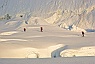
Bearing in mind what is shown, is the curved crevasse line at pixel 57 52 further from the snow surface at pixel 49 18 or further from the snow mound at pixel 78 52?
the snow surface at pixel 49 18

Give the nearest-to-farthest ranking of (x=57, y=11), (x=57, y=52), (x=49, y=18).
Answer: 1. (x=57, y=52)
2. (x=49, y=18)
3. (x=57, y=11)

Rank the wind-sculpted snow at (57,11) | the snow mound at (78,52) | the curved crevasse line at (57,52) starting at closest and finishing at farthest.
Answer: the snow mound at (78,52), the curved crevasse line at (57,52), the wind-sculpted snow at (57,11)

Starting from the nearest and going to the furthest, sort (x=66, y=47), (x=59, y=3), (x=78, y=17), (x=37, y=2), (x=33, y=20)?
(x=66, y=47)
(x=33, y=20)
(x=78, y=17)
(x=59, y=3)
(x=37, y=2)

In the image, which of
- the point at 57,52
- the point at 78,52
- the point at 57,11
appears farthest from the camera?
the point at 57,11

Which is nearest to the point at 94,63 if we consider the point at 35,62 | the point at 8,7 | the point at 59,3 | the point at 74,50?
the point at 35,62

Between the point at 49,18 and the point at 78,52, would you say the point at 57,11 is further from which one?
the point at 78,52

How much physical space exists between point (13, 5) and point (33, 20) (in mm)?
12381

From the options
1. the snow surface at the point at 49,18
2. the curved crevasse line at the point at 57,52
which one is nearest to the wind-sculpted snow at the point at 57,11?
the snow surface at the point at 49,18

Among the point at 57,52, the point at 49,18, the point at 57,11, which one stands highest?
the point at 57,11

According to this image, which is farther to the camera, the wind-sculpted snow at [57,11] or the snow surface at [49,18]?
the wind-sculpted snow at [57,11]

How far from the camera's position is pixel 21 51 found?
11945mm

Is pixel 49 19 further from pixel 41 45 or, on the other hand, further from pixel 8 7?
pixel 41 45

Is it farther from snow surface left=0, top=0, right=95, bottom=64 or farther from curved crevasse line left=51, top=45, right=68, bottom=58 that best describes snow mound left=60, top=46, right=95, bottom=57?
snow surface left=0, top=0, right=95, bottom=64

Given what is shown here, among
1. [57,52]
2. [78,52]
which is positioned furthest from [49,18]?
[78,52]
